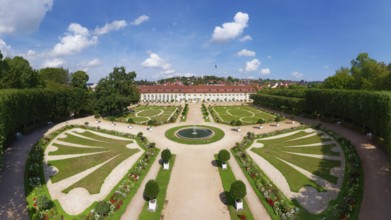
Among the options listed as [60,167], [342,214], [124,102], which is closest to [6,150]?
[60,167]

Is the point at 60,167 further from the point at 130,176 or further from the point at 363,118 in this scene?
the point at 363,118

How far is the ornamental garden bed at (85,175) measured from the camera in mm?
17312

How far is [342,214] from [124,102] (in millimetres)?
53347

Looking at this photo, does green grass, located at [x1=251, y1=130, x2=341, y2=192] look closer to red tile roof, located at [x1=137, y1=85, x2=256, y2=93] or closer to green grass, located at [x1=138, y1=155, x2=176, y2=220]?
green grass, located at [x1=138, y1=155, x2=176, y2=220]

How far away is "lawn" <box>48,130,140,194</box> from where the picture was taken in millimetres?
22891

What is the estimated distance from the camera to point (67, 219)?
54.2 ft

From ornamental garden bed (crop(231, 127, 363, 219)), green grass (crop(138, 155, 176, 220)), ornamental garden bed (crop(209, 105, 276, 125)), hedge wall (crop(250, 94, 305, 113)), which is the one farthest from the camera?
hedge wall (crop(250, 94, 305, 113))

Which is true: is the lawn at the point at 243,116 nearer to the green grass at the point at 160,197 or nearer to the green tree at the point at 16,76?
the green grass at the point at 160,197

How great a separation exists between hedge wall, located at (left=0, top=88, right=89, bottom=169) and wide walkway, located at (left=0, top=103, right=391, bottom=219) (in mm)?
3904

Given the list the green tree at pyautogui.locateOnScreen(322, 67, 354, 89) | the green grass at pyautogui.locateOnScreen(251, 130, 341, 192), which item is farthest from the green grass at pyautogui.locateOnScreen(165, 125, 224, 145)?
the green tree at pyautogui.locateOnScreen(322, 67, 354, 89)

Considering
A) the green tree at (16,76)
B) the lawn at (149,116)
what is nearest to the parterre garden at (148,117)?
the lawn at (149,116)

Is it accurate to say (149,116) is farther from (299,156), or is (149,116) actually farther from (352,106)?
(352,106)

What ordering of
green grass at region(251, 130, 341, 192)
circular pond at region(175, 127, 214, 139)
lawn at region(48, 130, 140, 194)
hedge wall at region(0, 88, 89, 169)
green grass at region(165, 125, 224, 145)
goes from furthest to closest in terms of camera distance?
circular pond at region(175, 127, 214, 139), green grass at region(165, 125, 224, 145), hedge wall at region(0, 88, 89, 169), lawn at region(48, 130, 140, 194), green grass at region(251, 130, 341, 192)

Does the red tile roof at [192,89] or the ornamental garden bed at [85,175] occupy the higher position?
the red tile roof at [192,89]
